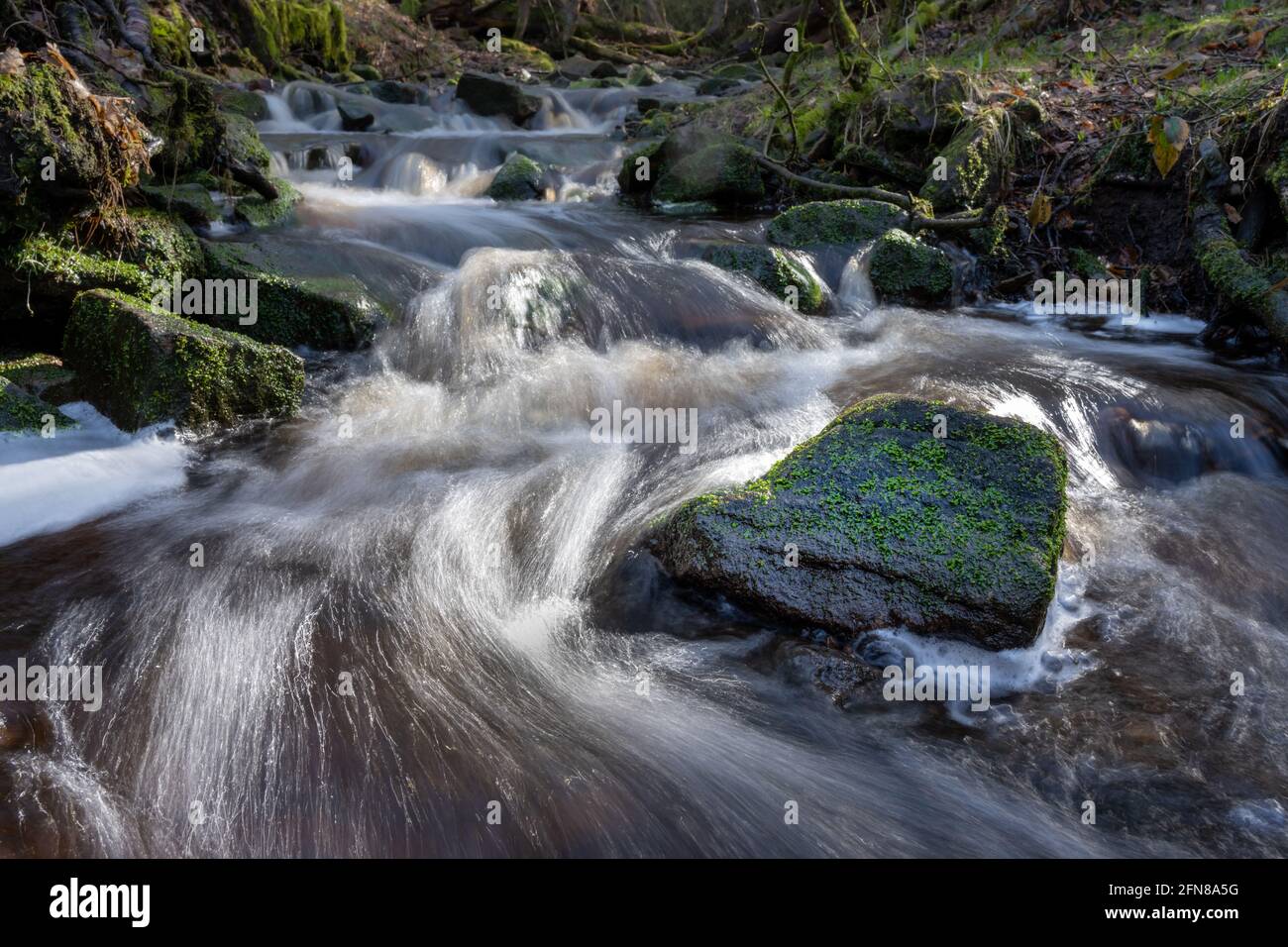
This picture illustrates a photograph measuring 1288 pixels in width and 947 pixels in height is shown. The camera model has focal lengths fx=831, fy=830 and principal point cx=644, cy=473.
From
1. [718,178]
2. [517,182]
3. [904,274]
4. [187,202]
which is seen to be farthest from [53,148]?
[718,178]

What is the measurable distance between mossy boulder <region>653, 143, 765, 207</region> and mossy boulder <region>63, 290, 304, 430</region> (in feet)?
20.9

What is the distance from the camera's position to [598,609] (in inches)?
149

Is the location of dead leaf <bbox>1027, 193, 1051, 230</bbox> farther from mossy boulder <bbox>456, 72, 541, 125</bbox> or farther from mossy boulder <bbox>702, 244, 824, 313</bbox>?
mossy boulder <bbox>456, 72, 541, 125</bbox>

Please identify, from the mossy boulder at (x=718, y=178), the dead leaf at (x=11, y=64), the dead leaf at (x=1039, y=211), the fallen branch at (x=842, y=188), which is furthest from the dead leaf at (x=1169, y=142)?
the dead leaf at (x=11, y=64)

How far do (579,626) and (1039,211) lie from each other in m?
6.60

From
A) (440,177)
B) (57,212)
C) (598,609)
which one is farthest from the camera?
(440,177)

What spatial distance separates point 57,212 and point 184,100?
2.93m

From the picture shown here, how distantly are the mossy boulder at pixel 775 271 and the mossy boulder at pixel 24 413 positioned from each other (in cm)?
540

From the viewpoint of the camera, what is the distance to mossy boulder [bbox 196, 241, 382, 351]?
250 inches

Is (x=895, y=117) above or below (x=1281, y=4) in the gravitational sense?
below

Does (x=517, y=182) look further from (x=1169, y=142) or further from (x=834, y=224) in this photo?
(x=1169, y=142)

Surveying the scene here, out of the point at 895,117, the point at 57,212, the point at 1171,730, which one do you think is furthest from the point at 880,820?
the point at 895,117

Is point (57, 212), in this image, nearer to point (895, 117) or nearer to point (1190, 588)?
point (1190, 588)

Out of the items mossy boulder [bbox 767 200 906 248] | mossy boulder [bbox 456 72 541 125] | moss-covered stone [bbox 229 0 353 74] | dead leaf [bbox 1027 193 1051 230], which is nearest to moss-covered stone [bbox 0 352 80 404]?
mossy boulder [bbox 767 200 906 248]
